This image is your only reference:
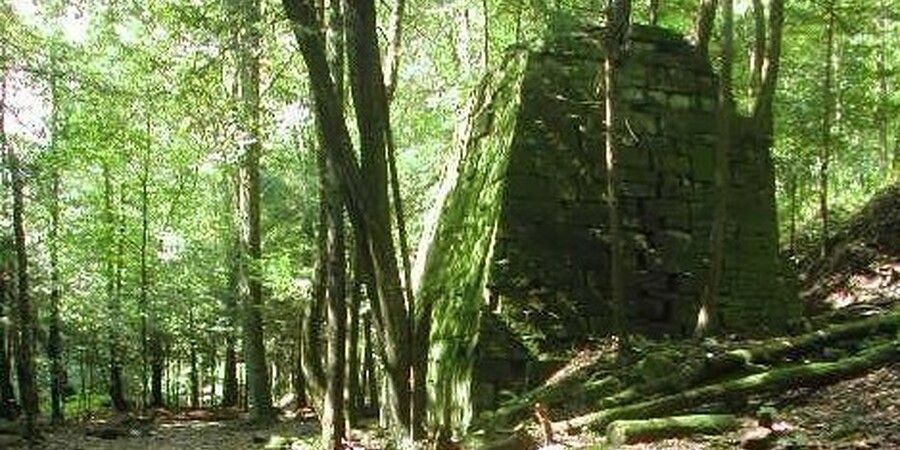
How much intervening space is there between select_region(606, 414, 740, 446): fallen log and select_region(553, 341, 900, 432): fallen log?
0.39 m

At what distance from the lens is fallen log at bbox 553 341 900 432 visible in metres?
6.44

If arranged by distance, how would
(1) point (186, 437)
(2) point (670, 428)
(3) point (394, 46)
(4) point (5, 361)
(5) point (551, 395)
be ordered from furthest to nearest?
(4) point (5, 361)
(1) point (186, 437)
(3) point (394, 46)
(5) point (551, 395)
(2) point (670, 428)

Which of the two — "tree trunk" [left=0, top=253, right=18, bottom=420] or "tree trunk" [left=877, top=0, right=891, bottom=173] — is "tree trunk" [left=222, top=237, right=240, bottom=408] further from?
"tree trunk" [left=877, top=0, right=891, bottom=173]

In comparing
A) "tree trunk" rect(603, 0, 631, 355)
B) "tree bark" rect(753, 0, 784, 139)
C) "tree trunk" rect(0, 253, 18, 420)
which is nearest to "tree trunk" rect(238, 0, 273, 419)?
"tree trunk" rect(0, 253, 18, 420)

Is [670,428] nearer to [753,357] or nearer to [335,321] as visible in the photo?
[753,357]

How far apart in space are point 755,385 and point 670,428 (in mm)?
825

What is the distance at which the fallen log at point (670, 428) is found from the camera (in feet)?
19.5

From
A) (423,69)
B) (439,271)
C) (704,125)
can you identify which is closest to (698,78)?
(704,125)

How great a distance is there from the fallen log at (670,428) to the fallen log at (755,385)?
1.28ft

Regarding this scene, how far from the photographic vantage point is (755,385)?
6441mm

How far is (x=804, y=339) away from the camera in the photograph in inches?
291

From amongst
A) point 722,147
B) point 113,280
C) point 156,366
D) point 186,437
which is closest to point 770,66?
point 722,147

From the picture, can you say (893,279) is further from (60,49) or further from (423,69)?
(60,49)

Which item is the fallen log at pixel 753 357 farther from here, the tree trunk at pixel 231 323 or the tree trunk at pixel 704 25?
the tree trunk at pixel 231 323
